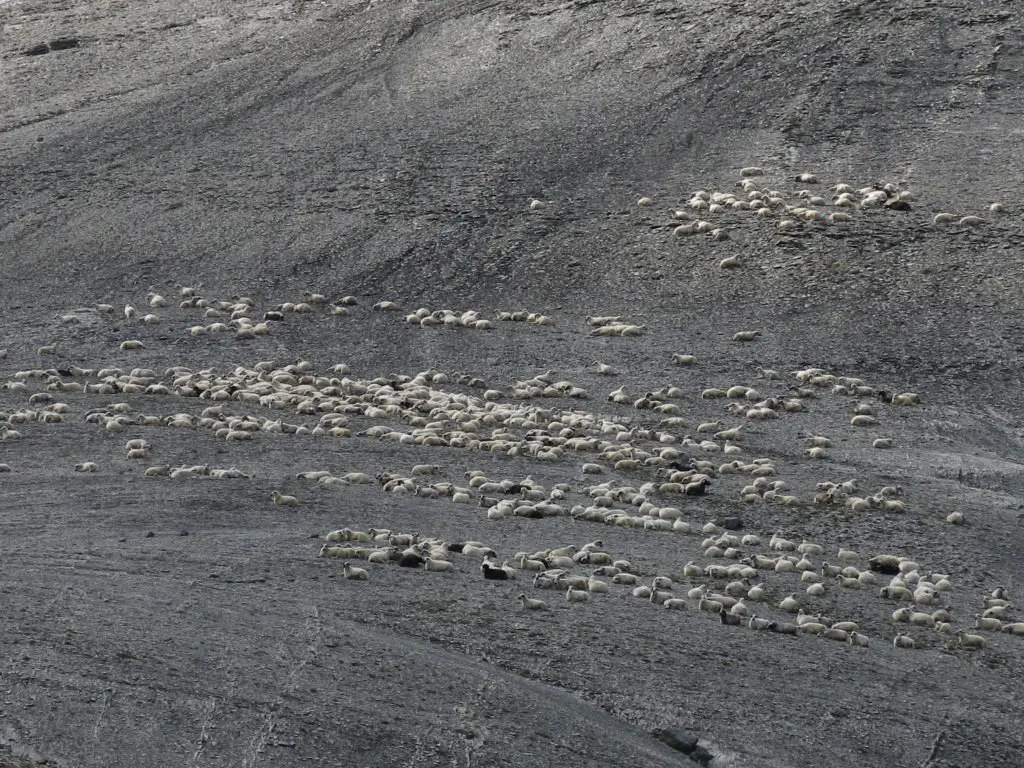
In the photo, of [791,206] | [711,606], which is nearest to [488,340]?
[791,206]

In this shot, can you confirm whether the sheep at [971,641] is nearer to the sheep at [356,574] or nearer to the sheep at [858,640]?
the sheep at [858,640]

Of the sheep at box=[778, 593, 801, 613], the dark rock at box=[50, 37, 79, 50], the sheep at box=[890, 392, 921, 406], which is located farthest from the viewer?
the dark rock at box=[50, 37, 79, 50]

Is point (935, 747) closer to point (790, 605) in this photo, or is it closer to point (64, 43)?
point (790, 605)

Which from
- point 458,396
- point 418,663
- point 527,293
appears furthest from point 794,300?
point 418,663

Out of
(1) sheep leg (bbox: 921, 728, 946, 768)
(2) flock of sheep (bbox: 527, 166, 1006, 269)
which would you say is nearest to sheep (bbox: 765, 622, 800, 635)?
(1) sheep leg (bbox: 921, 728, 946, 768)

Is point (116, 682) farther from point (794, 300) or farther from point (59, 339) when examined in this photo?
point (794, 300)

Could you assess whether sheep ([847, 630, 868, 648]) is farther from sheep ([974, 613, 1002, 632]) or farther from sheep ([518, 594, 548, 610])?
sheep ([518, 594, 548, 610])

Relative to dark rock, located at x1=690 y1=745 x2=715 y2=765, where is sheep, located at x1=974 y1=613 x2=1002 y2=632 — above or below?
below
